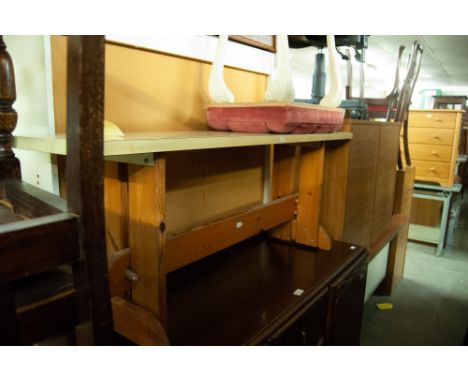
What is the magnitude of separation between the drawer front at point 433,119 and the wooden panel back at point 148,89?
318 centimetres

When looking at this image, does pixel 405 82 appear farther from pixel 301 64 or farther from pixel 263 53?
pixel 301 64

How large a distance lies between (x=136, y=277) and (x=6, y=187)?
1.04ft

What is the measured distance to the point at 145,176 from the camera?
0.74 m

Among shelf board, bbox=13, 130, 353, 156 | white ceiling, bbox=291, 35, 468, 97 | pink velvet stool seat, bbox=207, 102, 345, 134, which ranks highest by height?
white ceiling, bbox=291, 35, 468, 97

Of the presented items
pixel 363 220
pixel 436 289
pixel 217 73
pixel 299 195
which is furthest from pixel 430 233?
pixel 217 73

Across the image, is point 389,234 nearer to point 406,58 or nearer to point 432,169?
point 432,169

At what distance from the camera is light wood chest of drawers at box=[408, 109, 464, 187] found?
12.3 feet

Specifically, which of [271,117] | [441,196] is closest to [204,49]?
[271,117]

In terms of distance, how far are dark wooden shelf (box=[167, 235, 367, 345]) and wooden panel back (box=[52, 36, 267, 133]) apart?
0.51 metres

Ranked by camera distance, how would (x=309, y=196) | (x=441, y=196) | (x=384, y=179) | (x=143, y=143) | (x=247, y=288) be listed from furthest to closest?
1. (x=441, y=196)
2. (x=384, y=179)
3. (x=309, y=196)
4. (x=247, y=288)
5. (x=143, y=143)

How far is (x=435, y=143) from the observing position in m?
3.85

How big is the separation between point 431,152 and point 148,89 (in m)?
3.66

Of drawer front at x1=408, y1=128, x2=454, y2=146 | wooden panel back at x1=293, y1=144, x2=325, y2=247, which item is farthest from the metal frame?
wooden panel back at x1=293, y1=144, x2=325, y2=247

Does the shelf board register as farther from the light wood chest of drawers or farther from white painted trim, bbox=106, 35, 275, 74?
the light wood chest of drawers
